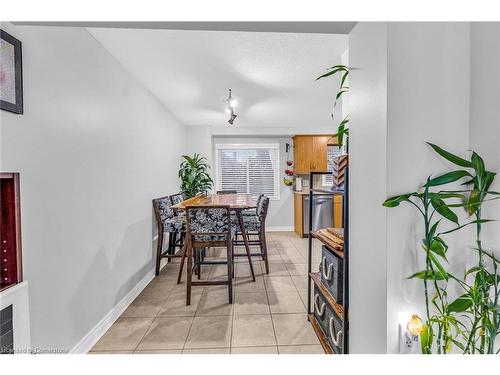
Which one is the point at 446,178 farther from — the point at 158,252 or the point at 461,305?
the point at 158,252

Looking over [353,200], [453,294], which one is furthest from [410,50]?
[453,294]

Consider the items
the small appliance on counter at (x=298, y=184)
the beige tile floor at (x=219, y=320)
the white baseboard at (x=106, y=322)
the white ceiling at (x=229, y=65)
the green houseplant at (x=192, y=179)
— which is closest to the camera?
the white baseboard at (x=106, y=322)

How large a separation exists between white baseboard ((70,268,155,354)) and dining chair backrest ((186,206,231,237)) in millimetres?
888

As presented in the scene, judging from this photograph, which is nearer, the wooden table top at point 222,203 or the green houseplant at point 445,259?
the green houseplant at point 445,259

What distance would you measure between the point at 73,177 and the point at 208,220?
3.75 feet

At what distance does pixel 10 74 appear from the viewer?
3.92 feet

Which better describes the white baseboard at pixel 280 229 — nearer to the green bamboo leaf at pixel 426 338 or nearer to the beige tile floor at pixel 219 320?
the beige tile floor at pixel 219 320

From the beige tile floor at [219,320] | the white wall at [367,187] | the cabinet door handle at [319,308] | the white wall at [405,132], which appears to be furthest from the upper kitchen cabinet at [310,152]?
the white wall at [405,132]

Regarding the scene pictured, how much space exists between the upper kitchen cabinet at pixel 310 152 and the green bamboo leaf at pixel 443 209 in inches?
180

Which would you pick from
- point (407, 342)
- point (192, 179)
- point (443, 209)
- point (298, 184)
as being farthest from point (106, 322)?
point (298, 184)

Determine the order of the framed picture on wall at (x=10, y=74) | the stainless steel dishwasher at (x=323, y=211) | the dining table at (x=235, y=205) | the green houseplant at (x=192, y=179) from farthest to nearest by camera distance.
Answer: the stainless steel dishwasher at (x=323, y=211), the green houseplant at (x=192, y=179), the dining table at (x=235, y=205), the framed picture on wall at (x=10, y=74)

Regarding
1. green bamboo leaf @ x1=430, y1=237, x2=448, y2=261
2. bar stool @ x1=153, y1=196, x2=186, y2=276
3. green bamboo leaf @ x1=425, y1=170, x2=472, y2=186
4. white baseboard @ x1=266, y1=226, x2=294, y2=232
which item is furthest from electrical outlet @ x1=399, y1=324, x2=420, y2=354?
white baseboard @ x1=266, y1=226, x2=294, y2=232

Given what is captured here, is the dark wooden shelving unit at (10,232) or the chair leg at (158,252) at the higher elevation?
the dark wooden shelving unit at (10,232)

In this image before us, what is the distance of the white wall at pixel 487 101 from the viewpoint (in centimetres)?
96
